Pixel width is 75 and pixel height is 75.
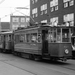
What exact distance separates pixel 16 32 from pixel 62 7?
45.0 ft

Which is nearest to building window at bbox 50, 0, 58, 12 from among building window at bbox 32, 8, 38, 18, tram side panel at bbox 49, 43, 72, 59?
building window at bbox 32, 8, 38, 18

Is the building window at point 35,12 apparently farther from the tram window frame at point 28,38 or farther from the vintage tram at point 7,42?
the tram window frame at point 28,38

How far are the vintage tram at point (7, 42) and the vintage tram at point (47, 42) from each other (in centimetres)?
697

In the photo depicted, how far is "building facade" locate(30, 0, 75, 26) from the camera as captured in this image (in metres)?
32.0

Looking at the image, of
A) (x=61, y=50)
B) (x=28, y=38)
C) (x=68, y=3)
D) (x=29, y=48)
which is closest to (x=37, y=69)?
(x=61, y=50)

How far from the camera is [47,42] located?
17.0m

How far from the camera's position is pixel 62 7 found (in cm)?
3428

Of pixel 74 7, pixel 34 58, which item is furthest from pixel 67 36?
pixel 74 7

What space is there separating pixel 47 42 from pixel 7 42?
1188cm

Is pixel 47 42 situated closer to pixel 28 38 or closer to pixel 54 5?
pixel 28 38

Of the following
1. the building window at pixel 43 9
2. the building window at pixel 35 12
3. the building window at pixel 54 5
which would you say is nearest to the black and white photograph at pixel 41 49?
the building window at pixel 54 5

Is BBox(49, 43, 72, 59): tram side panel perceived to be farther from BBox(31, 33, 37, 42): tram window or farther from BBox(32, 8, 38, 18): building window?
BBox(32, 8, 38, 18): building window

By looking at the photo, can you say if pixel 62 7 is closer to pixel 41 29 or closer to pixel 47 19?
pixel 47 19

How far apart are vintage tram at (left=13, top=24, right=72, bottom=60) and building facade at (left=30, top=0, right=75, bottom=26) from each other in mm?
8513
